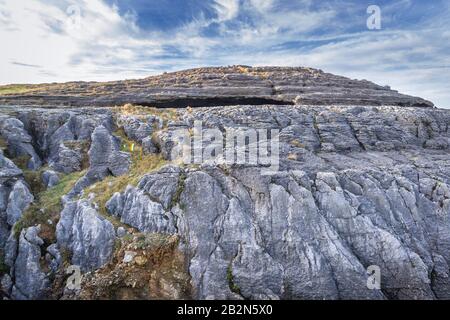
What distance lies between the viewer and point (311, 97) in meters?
30.0

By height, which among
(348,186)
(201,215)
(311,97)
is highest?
(311,97)

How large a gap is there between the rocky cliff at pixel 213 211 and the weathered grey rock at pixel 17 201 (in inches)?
2.4

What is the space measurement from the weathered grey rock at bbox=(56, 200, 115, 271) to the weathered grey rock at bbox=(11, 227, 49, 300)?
113 centimetres

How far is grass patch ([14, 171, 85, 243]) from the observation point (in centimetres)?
1617

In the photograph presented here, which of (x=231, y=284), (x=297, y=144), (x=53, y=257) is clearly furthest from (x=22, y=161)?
(x=297, y=144)

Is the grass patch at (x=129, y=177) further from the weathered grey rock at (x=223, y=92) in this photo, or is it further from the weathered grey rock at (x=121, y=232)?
the weathered grey rock at (x=223, y=92)

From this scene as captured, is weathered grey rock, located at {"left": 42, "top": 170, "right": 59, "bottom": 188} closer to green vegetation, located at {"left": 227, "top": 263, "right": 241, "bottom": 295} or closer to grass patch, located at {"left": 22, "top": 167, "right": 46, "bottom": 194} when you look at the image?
grass patch, located at {"left": 22, "top": 167, "right": 46, "bottom": 194}

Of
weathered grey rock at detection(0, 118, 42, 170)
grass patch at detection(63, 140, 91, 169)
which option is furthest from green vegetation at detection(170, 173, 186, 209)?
weathered grey rock at detection(0, 118, 42, 170)

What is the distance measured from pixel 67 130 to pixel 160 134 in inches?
273

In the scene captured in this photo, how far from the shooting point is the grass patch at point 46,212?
16172 mm

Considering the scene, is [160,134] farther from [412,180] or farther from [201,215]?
[412,180]

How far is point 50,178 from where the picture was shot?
19.2m

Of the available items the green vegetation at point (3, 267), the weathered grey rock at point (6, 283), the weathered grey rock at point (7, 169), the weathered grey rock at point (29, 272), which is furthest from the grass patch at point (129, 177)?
the weathered grey rock at point (6, 283)
